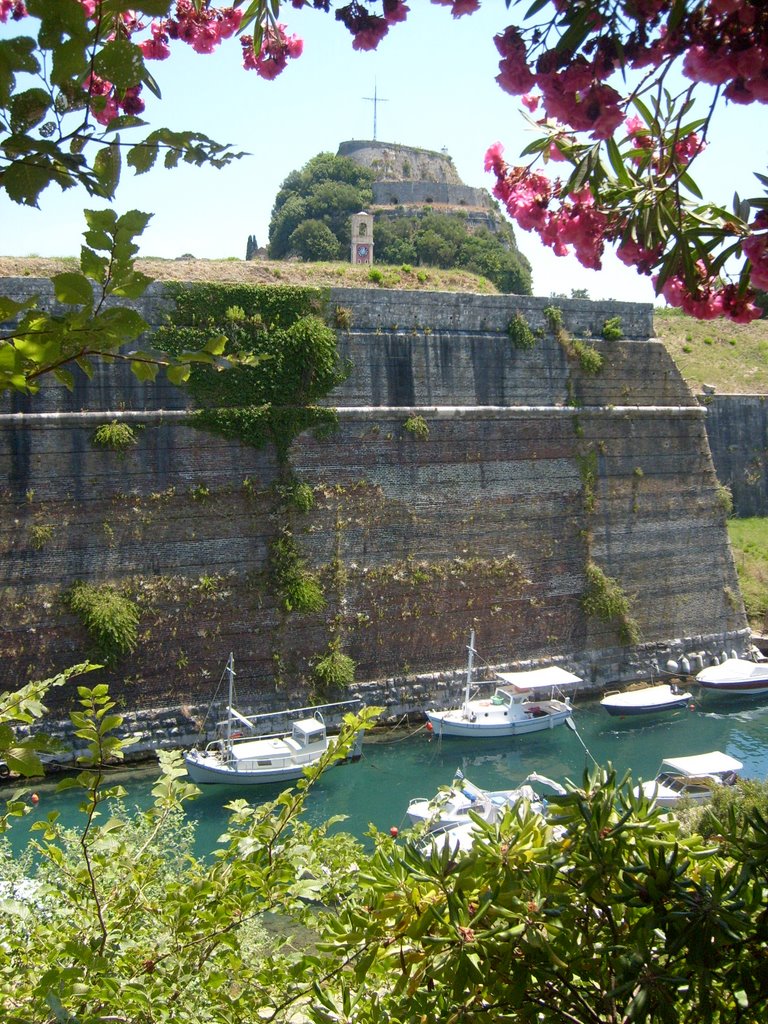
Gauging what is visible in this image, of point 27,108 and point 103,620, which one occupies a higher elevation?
point 27,108

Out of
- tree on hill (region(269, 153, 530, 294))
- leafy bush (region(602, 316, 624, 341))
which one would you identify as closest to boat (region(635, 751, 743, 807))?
leafy bush (region(602, 316, 624, 341))

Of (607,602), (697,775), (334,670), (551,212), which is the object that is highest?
(551,212)

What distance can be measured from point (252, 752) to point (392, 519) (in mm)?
3542

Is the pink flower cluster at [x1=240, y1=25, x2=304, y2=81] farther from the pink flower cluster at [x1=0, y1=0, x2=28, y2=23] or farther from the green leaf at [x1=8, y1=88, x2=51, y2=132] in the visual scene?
the green leaf at [x1=8, y1=88, x2=51, y2=132]

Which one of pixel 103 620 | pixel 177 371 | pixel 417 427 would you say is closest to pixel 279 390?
pixel 417 427

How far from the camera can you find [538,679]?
12547 mm

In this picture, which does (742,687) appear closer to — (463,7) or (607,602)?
(607,602)

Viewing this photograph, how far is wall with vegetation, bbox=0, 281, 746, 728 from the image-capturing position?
34.3 ft

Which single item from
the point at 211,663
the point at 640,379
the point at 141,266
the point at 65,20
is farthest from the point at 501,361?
the point at 65,20

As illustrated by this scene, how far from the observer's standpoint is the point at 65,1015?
1430mm

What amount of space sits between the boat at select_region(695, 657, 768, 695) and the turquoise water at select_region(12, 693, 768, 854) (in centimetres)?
21

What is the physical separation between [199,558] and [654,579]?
7144mm

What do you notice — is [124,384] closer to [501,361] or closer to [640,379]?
[501,361]

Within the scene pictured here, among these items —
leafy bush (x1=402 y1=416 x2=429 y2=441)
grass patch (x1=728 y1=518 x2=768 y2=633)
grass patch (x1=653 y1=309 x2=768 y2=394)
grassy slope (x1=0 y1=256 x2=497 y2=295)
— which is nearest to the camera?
grassy slope (x1=0 y1=256 x2=497 y2=295)
